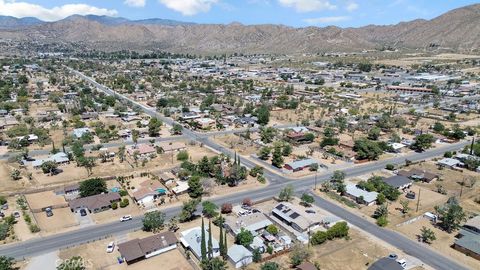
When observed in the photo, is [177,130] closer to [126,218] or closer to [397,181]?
[126,218]

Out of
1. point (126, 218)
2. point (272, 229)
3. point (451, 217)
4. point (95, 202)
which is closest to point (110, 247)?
point (126, 218)

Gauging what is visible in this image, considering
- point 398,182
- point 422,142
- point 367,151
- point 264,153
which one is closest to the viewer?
→ point 398,182

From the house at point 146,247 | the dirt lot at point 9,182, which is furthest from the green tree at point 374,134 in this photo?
the dirt lot at point 9,182

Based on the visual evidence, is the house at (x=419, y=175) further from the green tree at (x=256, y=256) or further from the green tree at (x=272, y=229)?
the green tree at (x=256, y=256)

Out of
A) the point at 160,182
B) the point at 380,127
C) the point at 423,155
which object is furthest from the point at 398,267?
the point at 380,127

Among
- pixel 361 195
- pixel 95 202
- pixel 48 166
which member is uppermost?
pixel 48 166

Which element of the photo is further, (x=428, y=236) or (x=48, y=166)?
(x=48, y=166)

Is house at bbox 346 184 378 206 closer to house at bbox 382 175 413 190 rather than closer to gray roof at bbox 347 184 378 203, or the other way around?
gray roof at bbox 347 184 378 203
